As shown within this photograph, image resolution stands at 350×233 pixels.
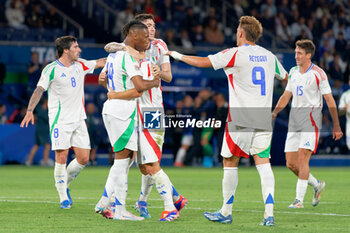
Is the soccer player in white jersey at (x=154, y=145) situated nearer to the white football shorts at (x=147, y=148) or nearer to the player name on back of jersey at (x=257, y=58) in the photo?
the white football shorts at (x=147, y=148)

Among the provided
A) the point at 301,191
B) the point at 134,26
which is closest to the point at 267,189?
the point at 134,26

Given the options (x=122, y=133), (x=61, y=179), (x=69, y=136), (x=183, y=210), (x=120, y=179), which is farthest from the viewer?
(x=69, y=136)

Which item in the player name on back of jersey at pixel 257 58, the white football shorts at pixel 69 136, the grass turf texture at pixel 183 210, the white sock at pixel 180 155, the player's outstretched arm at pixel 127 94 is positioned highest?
the player name on back of jersey at pixel 257 58

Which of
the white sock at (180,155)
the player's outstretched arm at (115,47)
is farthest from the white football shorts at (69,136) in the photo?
the white sock at (180,155)

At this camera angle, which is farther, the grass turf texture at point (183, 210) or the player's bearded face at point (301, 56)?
the player's bearded face at point (301, 56)

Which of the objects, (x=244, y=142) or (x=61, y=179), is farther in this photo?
(x=61, y=179)

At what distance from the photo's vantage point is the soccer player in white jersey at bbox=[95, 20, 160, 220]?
8.64 meters

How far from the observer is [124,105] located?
8820 mm

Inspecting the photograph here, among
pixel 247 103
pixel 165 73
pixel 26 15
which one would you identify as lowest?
pixel 247 103

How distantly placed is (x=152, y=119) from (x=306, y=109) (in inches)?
128

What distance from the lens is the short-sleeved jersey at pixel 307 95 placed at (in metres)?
11.4

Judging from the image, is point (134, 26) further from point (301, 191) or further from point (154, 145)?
point (301, 191)

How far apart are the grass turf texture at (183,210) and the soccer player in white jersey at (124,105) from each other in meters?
0.48

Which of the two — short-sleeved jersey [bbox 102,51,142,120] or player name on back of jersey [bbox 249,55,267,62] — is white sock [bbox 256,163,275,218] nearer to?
player name on back of jersey [bbox 249,55,267,62]
